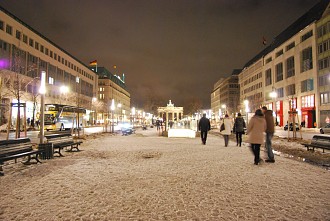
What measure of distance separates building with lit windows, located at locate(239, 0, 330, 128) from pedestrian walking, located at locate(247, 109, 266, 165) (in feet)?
97.3

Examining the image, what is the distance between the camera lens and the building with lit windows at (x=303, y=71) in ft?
163

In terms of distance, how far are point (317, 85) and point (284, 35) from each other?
24579 mm

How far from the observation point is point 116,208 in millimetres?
5484

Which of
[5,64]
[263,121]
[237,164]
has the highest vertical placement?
[5,64]

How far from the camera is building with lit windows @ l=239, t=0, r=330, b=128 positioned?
1957 inches

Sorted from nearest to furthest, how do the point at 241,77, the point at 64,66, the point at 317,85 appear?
the point at 317,85 < the point at 64,66 < the point at 241,77

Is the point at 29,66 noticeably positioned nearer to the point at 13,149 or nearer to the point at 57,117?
the point at 57,117

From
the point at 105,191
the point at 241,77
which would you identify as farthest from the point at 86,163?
the point at 241,77

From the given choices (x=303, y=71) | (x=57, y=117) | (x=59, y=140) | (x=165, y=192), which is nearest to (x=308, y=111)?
(x=303, y=71)

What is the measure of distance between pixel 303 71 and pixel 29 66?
173 feet

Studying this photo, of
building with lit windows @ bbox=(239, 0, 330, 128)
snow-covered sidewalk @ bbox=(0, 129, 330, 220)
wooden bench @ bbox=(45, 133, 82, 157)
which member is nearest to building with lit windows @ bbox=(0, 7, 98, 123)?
wooden bench @ bbox=(45, 133, 82, 157)

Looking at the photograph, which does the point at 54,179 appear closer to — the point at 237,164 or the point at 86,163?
the point at 86,163

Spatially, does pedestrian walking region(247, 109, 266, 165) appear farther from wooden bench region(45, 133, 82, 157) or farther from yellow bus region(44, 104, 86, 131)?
yellow bus region(44, 104, 86, 131)

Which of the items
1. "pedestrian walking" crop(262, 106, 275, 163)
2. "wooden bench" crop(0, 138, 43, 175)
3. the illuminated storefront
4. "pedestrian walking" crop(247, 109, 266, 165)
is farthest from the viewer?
the illuminated storefront
